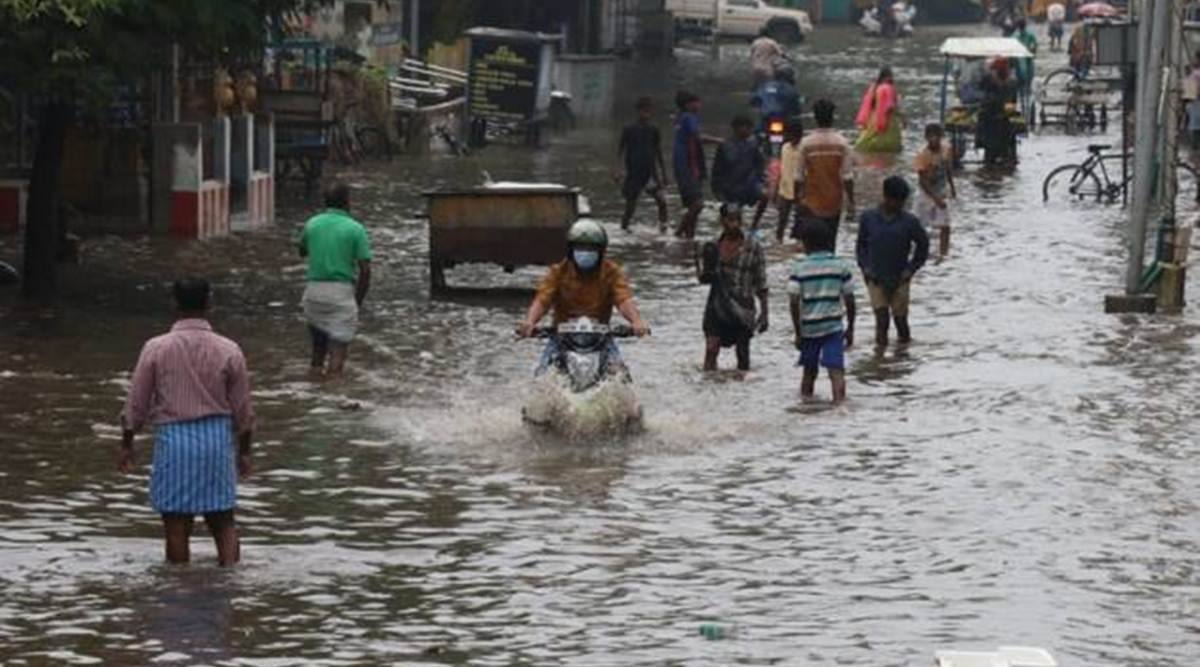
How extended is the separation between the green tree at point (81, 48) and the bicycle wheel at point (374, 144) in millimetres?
16234

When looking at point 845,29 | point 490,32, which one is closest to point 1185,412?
point 490,32

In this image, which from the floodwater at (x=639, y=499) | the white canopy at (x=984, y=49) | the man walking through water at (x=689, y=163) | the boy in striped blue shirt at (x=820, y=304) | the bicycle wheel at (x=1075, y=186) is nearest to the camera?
the floodwater at (x=639, y=499)

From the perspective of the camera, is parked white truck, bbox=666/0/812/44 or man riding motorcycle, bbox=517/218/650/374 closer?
man riding motorcycle, bbox=517/218/650/374

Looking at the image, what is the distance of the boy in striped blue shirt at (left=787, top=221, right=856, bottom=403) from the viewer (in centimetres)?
1994

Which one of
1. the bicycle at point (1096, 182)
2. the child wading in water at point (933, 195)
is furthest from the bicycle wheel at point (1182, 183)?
the child wading in water at point (933, 195)

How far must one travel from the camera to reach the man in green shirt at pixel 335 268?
21.0 metres

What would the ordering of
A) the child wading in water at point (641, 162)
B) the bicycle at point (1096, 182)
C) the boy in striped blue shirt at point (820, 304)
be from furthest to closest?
1. the bicycle at point (1096, 182)
2. the child wading in water at point (641, 162)
3. the boy in striped blue shirt at point (820, 304)

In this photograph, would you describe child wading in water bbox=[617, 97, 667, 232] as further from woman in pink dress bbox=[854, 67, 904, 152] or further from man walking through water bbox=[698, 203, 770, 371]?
woman in pink dress bbox=[854, 67, 904, 152]

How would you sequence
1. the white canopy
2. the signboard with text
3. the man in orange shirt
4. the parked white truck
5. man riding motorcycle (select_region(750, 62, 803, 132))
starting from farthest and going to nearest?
the parked white truck < the white canopy < the signboard with text < man riding motorcycle (select_region(750, 62, 803, 132)) < the man in orange shirt

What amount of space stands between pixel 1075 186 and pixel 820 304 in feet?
61.3

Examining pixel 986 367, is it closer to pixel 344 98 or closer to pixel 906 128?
pixel 344 98

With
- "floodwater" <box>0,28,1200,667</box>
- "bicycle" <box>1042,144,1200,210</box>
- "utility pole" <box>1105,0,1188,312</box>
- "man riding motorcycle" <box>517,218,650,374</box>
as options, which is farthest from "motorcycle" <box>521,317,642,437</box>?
"bicycle" <box>1042,144,1200,210</box>

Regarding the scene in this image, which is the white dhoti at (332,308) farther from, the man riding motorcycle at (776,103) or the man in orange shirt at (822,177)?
A: the man riding motorcycle at (776,103)

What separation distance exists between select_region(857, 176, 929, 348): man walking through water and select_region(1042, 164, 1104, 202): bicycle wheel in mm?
14997
